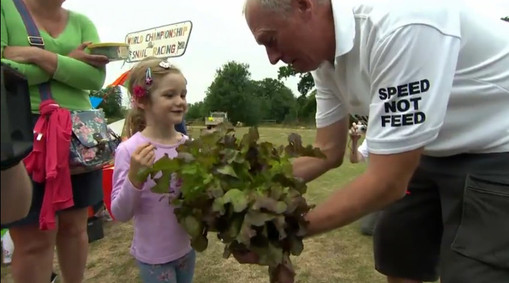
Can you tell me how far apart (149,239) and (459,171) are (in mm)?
1432

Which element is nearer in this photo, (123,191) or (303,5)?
(303,5)

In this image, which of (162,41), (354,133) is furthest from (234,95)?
(354,133)

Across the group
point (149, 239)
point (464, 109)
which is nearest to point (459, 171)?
point (464, 109)

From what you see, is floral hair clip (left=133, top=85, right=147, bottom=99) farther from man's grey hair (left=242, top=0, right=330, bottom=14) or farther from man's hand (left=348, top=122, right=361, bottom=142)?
man's hand (left=348, top=122, right=361, bottom=142)

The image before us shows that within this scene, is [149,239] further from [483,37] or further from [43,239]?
[483,37]

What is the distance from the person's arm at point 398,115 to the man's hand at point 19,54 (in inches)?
62.4

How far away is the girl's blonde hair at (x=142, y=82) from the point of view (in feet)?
8.46

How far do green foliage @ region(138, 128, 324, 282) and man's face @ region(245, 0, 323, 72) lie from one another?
33 cm

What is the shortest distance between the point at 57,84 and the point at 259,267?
2021 millimetres

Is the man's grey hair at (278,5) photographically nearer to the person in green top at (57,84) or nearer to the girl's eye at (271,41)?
the girl's eye at (271,41)

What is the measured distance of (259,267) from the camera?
3.77 m

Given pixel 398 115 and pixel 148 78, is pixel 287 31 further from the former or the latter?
pixel 148 78

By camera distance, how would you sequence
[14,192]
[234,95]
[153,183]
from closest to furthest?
[14,192]
[153,183]
[234,95]

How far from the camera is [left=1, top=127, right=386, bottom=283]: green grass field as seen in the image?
3.61 m
